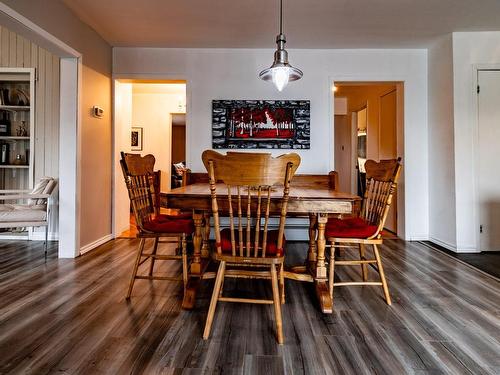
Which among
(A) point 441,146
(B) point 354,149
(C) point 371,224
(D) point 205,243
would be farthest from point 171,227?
(B) point 354,149

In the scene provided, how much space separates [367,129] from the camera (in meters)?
5.48

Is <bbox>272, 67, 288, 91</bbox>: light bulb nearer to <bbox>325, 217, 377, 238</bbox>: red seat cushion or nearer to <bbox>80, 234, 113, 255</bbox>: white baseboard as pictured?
<bbox>325, 217, 377, 238</bbox>: red seat cushion

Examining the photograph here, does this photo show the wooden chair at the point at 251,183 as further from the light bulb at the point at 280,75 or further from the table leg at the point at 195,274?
the light bulb at the point at 280,75

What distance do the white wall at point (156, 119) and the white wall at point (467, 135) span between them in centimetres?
489

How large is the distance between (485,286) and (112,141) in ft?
13.8

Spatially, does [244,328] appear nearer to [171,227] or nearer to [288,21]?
[171,227]

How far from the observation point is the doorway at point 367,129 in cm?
426

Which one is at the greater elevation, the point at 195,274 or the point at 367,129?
the point at 367,129

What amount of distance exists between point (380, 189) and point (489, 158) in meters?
2.06

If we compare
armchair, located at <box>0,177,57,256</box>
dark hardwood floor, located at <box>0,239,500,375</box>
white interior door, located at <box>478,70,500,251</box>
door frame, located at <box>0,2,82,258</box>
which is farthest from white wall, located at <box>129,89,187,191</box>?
white interior door, located at <box>478,70,500,251</box>

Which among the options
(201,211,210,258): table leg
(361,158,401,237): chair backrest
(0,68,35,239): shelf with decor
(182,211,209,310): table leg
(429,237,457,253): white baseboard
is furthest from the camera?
(0,68,35,239): shelf with decor

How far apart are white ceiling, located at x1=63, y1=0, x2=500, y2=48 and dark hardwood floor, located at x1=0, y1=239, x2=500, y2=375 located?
8.28 feet

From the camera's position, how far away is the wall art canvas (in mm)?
3906

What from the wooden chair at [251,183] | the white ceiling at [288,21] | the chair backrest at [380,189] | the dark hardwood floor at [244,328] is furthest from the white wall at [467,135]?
the wooden chair at [251,183]
